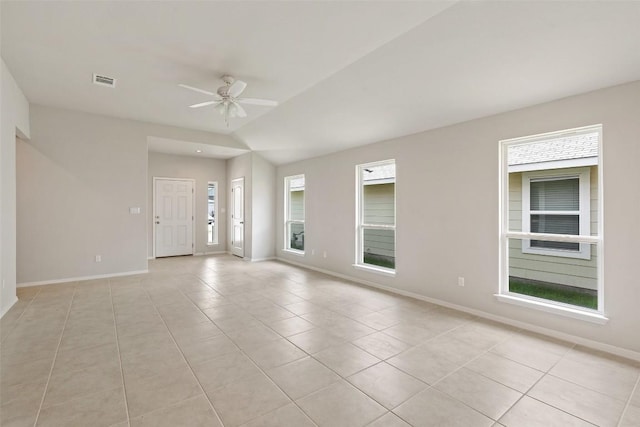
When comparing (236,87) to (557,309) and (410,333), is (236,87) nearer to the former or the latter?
(410,333)

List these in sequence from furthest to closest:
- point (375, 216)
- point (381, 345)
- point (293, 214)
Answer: point (293, 214) → point (375, 216) → point (381, 345)

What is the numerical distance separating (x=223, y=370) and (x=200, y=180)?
268 inches

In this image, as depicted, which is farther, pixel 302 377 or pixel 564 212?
pixel 564 212

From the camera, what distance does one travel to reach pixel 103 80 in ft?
12.7

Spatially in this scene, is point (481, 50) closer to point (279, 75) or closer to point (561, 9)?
point (561, 9)

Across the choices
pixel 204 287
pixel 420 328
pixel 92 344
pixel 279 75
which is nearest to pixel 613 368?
pixel 420 328

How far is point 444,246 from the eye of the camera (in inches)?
161

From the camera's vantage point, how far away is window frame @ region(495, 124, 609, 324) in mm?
2846

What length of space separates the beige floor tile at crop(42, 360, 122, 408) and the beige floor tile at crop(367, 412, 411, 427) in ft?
6.16

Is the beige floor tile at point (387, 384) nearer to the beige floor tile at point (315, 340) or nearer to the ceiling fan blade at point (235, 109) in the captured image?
the beige floor tile at point (315, 340)

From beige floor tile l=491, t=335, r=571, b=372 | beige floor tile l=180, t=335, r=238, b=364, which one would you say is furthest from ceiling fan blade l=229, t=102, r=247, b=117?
beige floor tile l=491, t=335, r=571, b=372

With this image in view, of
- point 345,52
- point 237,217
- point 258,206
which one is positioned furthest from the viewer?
point 237,217

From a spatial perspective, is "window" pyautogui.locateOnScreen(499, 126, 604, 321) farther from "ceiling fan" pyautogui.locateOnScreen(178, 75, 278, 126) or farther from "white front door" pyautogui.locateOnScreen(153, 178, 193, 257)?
"white front door" pyautogui.locateOnScreen(153, 178, 193, 257)

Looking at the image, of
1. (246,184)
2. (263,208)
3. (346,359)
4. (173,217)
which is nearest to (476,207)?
(346,359)
